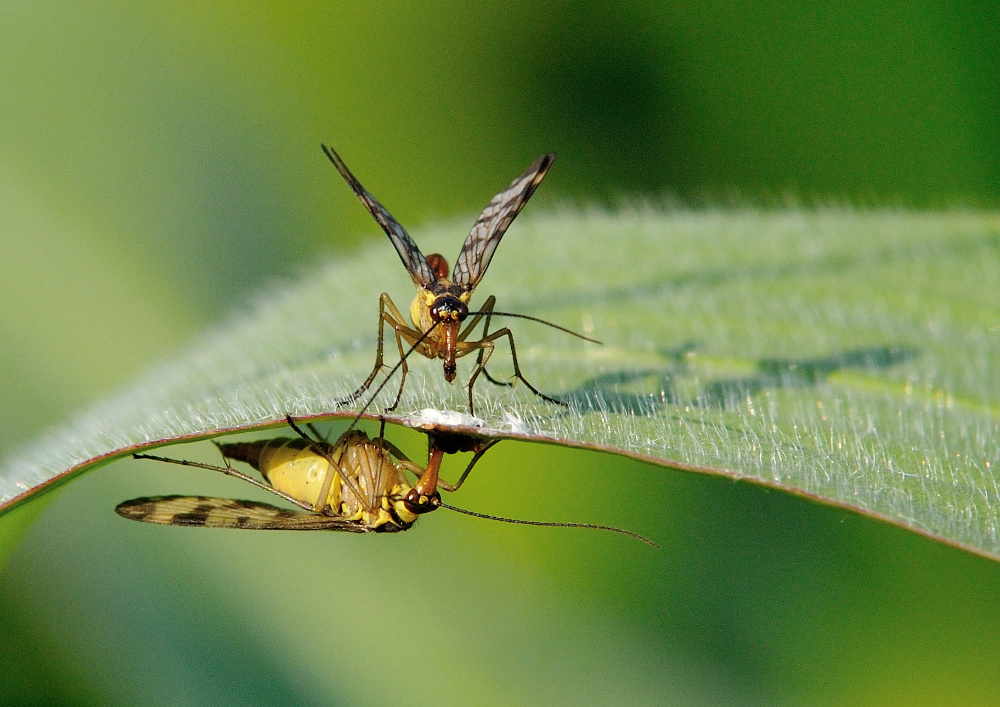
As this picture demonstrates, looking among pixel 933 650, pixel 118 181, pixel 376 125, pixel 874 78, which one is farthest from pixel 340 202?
pixel 933 650

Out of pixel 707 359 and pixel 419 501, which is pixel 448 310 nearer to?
pixel 419 501

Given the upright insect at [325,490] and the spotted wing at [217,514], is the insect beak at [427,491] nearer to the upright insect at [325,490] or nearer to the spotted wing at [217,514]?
the upright insect at [325,490]

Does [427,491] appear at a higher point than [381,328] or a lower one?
lower

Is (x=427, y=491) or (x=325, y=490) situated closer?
(x=427, y=491)

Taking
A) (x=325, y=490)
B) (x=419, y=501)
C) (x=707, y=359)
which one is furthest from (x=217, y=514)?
(x=707, y=359)

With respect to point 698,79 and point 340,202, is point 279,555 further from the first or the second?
point 698,79

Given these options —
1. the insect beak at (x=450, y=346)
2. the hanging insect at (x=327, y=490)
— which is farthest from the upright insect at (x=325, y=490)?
the insect beak at (x=450, y=346)
